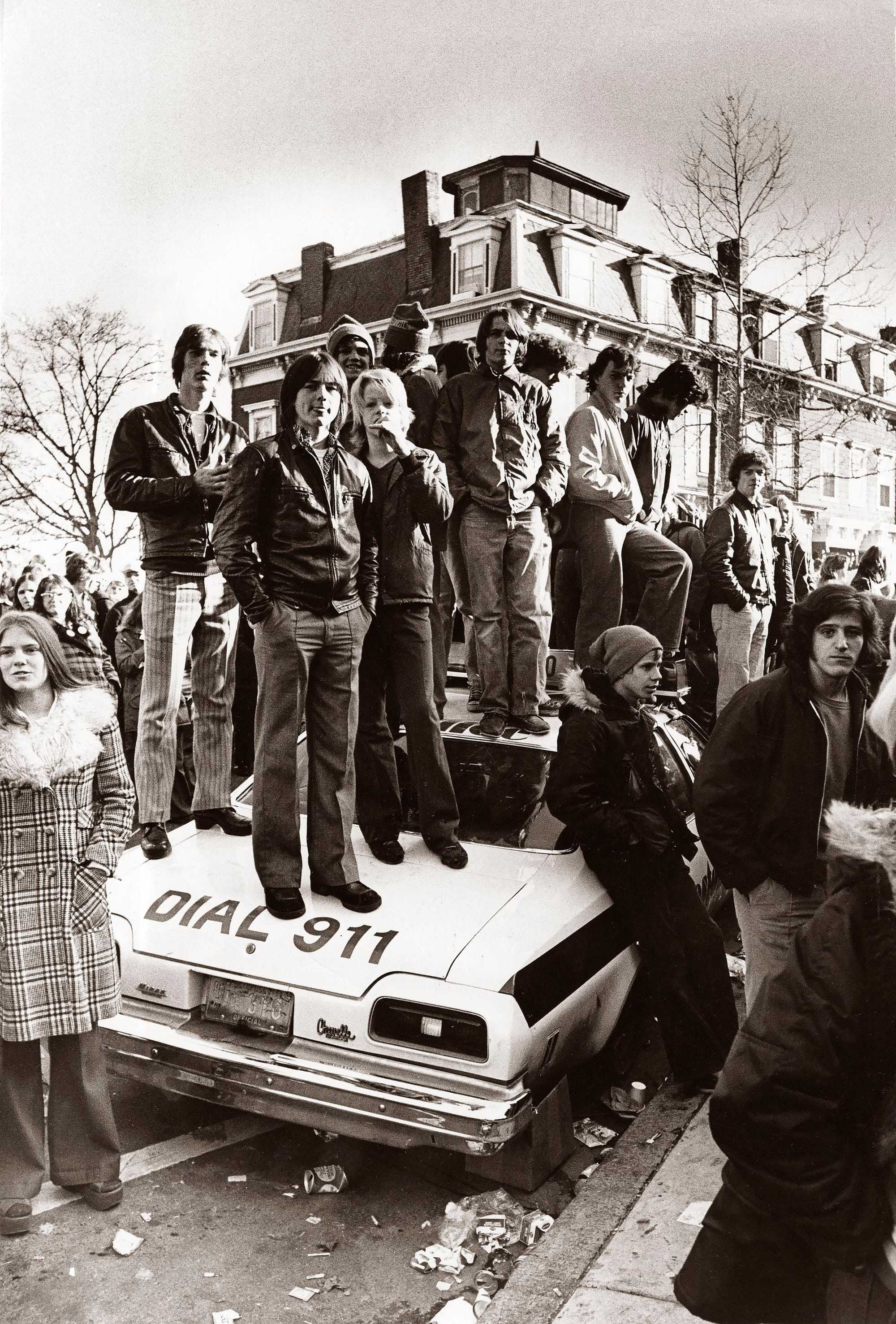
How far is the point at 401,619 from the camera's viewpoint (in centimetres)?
418

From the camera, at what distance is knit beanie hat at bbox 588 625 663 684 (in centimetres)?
404

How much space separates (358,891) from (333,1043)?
539 mm

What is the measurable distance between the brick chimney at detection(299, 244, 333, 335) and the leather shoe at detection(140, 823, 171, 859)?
215cm

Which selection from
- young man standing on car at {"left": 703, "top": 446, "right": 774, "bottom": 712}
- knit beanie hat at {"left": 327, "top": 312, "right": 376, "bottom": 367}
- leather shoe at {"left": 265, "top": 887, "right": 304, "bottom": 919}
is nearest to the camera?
leather shoe at {"left": 265, "top": 887, "right": 304, "bottom": 919}

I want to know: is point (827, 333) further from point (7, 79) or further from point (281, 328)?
point (7, 79)

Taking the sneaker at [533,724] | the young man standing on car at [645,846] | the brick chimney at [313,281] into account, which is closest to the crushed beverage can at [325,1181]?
the young man standing on car at [645,846]

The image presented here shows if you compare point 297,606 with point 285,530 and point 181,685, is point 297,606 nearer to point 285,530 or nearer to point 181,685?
point 285,530

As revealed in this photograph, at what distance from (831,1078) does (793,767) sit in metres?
1.92

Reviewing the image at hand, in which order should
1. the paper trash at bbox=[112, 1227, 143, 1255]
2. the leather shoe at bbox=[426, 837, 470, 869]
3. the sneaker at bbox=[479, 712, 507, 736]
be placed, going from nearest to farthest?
1. the paper trash at bbox=[112, 1227, 143, 1255]
2. the leather shoe at bbox=[426, 837, 470, 869]
3. the sneaker at bbox=[479, 712, 507, 736]

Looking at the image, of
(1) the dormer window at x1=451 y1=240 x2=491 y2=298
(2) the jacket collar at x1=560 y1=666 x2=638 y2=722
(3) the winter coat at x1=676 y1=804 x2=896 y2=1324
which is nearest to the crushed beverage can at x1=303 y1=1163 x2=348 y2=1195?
(2) the jacket collar at x1=560 y1=666 x2=638 y2=722

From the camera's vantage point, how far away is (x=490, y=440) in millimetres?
5266

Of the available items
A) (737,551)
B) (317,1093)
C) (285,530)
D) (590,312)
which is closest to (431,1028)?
(317,1093)

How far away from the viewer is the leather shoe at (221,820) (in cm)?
436

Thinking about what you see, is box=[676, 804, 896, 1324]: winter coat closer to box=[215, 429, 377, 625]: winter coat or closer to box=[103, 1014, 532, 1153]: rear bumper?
A: box=[103, 1014, 532, 1153]: rear bumper
